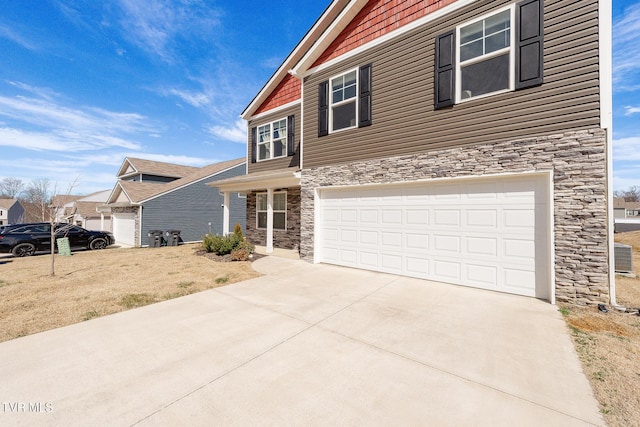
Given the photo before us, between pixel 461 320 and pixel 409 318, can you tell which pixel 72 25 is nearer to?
pixel 409 318

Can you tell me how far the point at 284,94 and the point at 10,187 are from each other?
3209 inches

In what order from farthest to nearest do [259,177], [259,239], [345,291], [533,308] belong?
[259,239], [259,177], [345,291], [533,308]

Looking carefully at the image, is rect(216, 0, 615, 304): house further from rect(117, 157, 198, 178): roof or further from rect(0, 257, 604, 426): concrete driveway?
rect(117, 157, 198, 178): roof

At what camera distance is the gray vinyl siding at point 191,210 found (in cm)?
1678

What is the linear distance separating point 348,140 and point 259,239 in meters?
7.42

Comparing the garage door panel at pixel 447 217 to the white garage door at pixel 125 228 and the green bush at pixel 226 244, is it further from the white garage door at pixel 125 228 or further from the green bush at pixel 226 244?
the white garage door at pixel 125 228

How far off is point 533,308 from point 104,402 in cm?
634

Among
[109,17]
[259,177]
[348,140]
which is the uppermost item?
[109,17]

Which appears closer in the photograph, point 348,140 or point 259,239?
point 348,140

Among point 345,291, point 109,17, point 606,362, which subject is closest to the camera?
point 606,362

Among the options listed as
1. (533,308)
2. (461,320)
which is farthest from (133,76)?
(533,308)

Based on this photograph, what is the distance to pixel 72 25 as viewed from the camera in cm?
987

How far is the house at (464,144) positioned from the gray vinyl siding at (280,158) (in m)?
1.49

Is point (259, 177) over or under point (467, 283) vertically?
over
